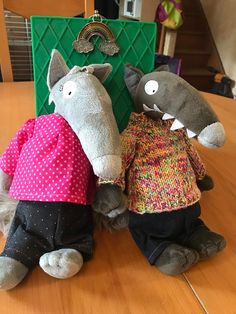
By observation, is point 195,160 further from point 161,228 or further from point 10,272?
point 10,272

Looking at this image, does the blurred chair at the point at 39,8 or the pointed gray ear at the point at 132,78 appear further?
the blurred chair at the point at 39,8

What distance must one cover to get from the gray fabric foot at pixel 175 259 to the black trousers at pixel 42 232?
108 millimetres

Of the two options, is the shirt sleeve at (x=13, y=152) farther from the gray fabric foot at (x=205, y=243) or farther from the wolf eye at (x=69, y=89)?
the gray fabric foot at (x=205, y=243)

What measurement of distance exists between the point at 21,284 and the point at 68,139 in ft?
0.69

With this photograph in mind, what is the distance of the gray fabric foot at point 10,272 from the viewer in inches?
14.1

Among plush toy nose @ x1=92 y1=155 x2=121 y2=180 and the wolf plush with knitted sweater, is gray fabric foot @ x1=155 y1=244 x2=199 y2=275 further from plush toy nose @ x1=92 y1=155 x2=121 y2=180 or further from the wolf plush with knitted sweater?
plush toy nose @ x1=92 y1=155 x2=121 y2=180

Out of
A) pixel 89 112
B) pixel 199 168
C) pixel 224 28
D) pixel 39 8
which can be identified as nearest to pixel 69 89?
pixel 89 112

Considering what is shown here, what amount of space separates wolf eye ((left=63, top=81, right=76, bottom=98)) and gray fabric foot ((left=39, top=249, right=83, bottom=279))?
0.23 meters

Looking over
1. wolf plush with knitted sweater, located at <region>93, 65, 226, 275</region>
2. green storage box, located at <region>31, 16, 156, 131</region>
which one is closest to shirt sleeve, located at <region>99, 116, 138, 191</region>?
wolf plush with knitted sweater, located at <region>93, 65, 226, 275</region>

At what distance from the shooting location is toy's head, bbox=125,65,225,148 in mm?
428

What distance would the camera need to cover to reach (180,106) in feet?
1.45

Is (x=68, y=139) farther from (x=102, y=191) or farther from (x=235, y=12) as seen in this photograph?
(x=235, y=12)

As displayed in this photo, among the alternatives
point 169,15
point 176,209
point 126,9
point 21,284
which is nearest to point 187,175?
point 176,209

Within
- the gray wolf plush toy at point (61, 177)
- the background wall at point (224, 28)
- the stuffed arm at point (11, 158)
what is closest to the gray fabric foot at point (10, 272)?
the gray wolf plush toy at point (61, 177)
